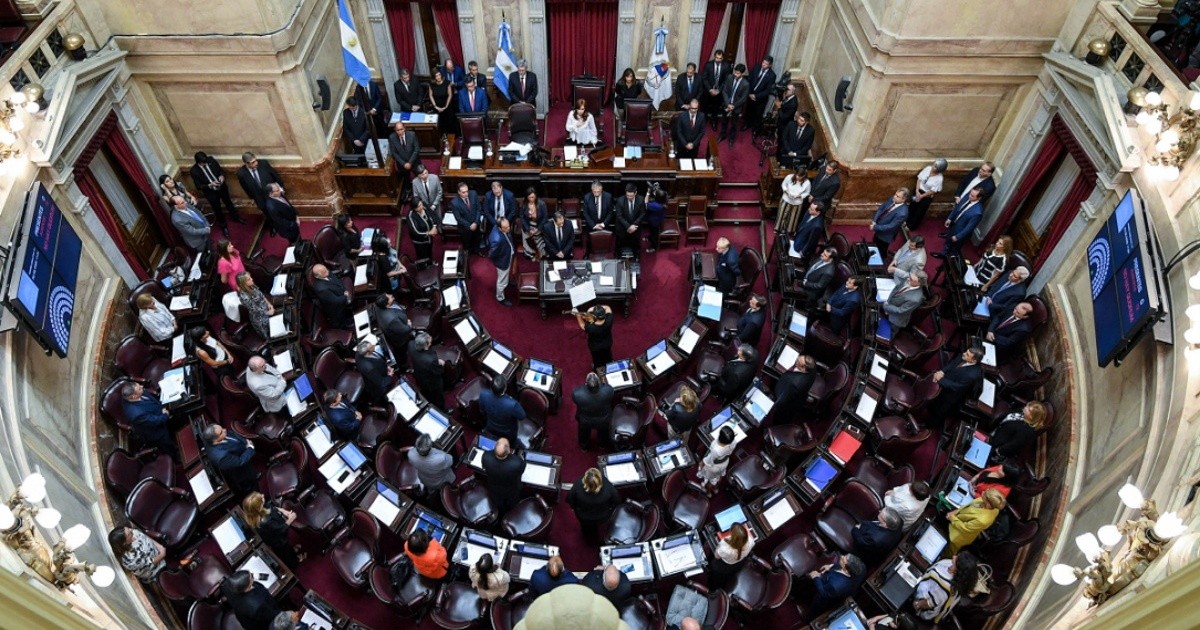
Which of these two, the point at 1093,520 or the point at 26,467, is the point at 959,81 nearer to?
the point at 1093,520

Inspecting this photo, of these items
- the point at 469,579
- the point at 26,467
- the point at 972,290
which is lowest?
the point at 469,579

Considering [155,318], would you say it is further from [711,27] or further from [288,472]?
[711,27]

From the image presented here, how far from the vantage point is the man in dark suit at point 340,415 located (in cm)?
916

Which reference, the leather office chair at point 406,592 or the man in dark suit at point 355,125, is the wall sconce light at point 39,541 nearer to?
the leather office chair at point 406,592

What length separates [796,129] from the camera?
42.8ft

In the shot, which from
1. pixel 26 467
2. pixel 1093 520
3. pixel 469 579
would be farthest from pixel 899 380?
pixel 26 467

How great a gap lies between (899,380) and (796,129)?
16.3 ft

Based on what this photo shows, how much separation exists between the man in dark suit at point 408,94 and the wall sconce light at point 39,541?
31.2 feet

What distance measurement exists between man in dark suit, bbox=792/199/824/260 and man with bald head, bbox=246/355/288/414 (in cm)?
775

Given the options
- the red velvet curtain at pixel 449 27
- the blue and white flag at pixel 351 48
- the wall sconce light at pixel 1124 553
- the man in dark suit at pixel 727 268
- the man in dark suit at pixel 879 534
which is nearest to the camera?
the wall sconce light at pixel 1124 553

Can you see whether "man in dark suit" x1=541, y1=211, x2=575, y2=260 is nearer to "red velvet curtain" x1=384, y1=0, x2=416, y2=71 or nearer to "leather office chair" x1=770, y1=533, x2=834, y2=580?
"red velvet curtain" x1=384, y1=0, x2=416, y2=71

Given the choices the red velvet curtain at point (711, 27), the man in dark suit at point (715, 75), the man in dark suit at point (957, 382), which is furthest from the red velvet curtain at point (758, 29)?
the man in dark suit at point (957, 382)

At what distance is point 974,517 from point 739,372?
3.11 m

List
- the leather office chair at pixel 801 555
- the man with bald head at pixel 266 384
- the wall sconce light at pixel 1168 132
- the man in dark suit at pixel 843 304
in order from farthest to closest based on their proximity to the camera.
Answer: the man in dark suit at pixel 843 304 → the man with bald head at pixel 266 384 → the leather office chair at pixel 801 555 → the wall sconce light at pixel 1168 132
